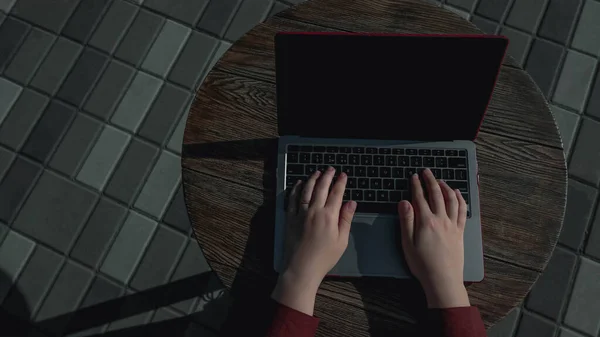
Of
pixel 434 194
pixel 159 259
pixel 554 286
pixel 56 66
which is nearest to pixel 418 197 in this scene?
pixel 434 194

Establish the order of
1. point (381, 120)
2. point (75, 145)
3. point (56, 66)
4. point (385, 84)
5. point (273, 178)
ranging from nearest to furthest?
point (385, 84), point (381, 120), point (273, 178), point (75, 145), point (56, 66)

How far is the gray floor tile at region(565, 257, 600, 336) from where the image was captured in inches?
64.8

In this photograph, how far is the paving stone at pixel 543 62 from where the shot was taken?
6.25 feet

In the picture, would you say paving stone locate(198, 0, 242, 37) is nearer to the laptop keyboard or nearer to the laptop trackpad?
the laptop keyboard

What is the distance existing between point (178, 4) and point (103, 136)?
2.33ft

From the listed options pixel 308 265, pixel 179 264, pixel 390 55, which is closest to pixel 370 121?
pixel 390 55

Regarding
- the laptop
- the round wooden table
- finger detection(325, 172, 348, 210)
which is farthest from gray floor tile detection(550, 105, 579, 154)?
finger detection(325, 172, 348, 210)

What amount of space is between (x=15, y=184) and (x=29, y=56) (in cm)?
60

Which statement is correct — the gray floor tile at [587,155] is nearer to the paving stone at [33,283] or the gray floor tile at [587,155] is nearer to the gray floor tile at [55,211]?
the gray floor tile at [55,211]

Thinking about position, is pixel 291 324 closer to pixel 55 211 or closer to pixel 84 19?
pixel 55 211

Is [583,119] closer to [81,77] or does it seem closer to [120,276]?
[120,276]

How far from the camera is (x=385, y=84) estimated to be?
870mm

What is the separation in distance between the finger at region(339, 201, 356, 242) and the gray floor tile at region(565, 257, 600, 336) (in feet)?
3.82

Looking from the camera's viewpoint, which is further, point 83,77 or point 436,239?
point 83,77
